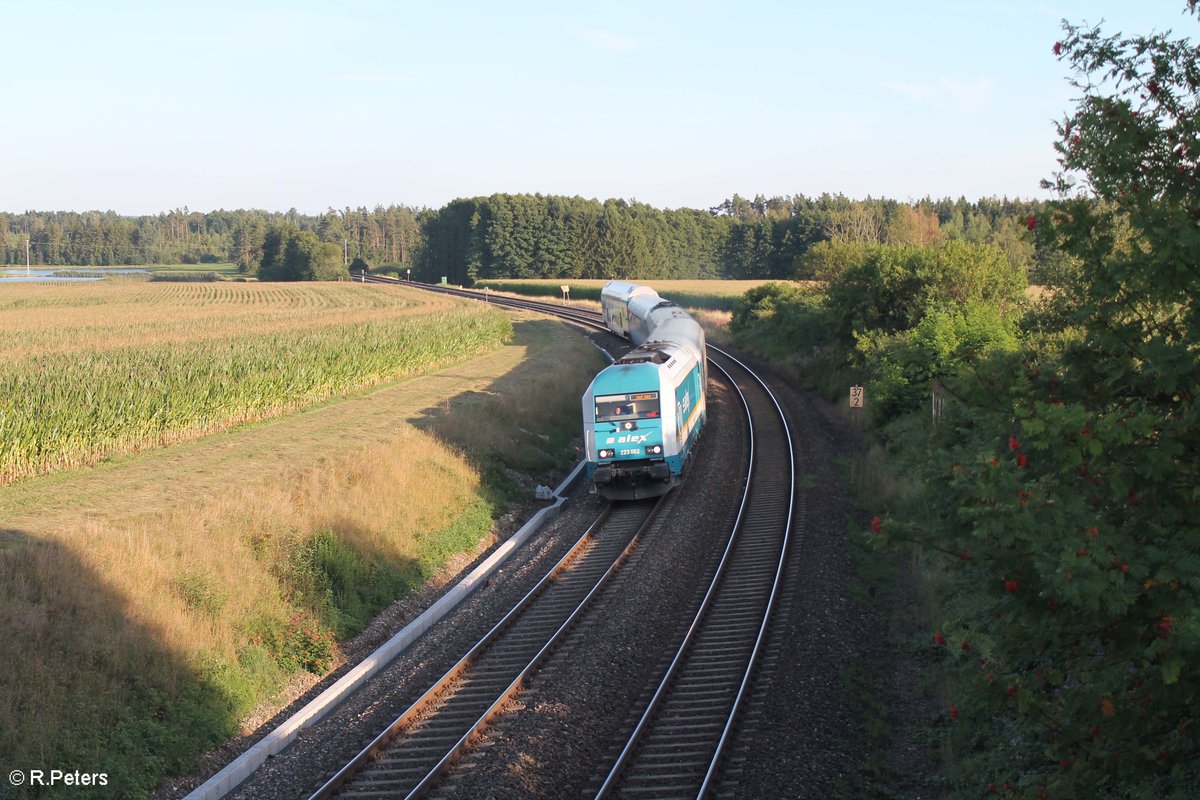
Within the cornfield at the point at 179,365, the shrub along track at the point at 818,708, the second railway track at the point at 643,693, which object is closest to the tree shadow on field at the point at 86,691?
the second railway track at the point at 643,693

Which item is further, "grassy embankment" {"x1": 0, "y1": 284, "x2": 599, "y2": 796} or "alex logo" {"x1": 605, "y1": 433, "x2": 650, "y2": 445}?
"alex logo" {"x1": 605, "y1": 433, "x2": 650, "y2": 445}

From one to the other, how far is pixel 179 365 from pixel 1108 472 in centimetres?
2893

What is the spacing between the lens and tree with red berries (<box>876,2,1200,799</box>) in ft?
18.1

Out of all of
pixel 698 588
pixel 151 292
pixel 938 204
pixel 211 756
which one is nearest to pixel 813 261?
Answer: pixel 698 588

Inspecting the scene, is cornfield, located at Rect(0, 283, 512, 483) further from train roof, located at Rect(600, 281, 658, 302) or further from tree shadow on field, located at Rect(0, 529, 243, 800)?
tree shadow on field, located at Rect(0, 529, 243, 800)

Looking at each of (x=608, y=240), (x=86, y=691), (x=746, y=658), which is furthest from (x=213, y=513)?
(x=608, y=240)

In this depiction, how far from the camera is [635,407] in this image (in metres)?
23.1

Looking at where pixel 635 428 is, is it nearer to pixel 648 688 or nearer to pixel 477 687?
pixel 648 688

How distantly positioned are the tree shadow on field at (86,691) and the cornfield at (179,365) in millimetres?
9323

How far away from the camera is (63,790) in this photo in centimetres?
1106

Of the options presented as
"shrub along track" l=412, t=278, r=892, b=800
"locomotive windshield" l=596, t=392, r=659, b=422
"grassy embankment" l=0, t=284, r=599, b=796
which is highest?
"locomotive windshield" l=596, t=392, r=659, b=422

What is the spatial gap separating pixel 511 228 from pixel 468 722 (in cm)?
12707

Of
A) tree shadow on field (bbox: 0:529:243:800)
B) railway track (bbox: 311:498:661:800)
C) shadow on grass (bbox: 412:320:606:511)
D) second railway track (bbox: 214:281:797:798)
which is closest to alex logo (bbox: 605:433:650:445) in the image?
second railway track (bbox: 214:281:797:798)

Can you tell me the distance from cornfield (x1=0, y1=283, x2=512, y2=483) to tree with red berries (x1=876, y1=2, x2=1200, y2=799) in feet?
71.0
